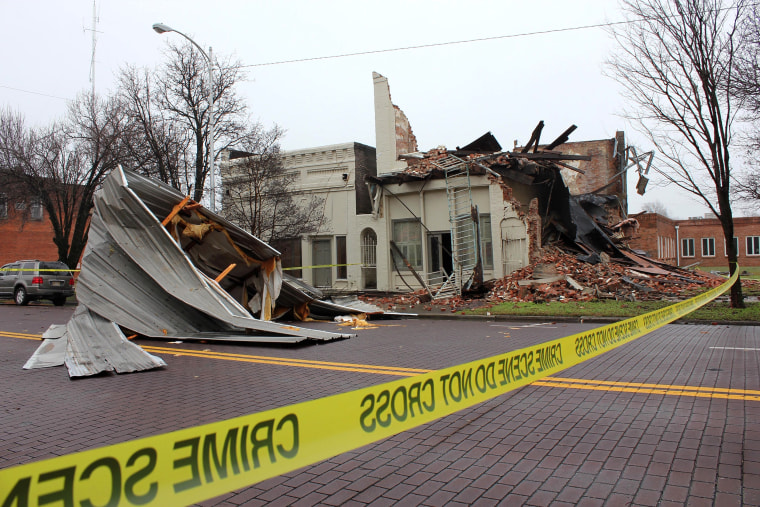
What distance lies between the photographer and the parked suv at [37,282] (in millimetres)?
22375

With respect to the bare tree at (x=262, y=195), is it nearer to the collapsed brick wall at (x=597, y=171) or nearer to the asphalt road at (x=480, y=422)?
the asphalt road at (x=480, y=422)

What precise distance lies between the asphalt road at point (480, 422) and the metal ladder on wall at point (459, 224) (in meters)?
10.4

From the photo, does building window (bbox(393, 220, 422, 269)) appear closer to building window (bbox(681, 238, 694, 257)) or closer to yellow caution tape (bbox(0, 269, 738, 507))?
yellow caution tape (bbox(0, 269, 738, 507))

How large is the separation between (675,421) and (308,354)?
582 centimetres


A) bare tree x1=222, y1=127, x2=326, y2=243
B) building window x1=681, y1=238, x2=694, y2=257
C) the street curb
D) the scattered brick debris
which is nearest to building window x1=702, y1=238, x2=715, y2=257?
building window x1=681, y1=238, x2=694, y2=257

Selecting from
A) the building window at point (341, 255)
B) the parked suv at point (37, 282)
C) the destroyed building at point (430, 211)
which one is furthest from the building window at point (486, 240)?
the parked suv at point (37, 282)

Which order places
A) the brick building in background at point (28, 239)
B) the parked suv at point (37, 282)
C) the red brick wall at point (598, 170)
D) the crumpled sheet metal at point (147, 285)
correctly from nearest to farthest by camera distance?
the crumpled sheet metal at point (147, 285)
the parked suv at point (37, 282)
the red brick wall at point (598, 170)
the brick building in background at point (28, 239)

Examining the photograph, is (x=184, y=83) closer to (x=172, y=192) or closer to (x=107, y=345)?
(x=172, y=192)

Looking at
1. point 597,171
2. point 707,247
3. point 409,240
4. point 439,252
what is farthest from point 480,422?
point 707,247

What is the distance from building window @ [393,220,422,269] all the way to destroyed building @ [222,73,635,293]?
0.04 meters

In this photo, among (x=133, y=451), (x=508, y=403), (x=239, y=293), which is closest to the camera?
(x=133, y=451)

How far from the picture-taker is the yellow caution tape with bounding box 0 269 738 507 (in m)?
1.67

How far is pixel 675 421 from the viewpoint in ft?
16.5

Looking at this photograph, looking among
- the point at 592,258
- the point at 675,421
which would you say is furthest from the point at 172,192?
the point at 592,258
